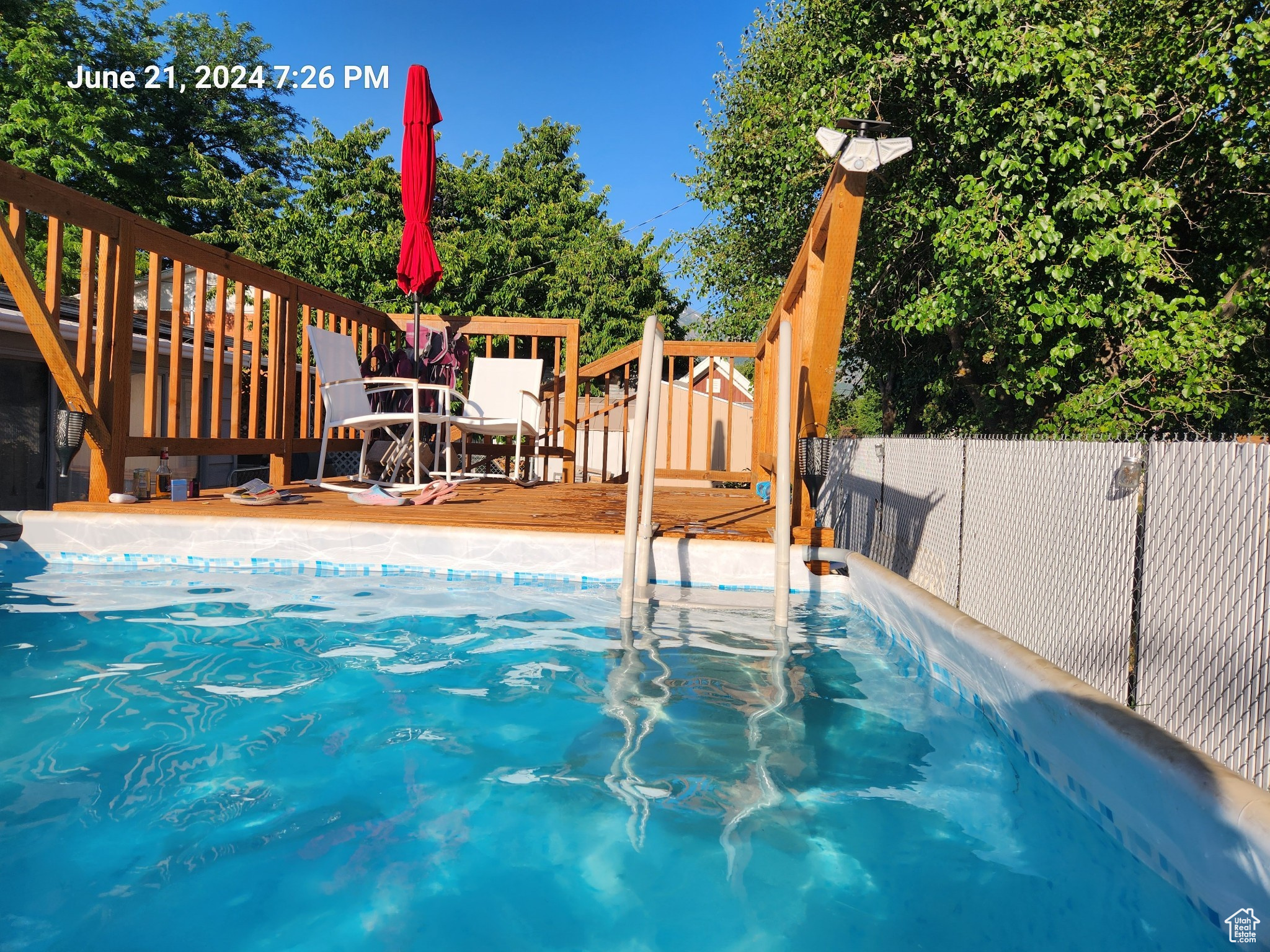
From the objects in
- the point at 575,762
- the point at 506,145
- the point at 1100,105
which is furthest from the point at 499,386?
Result: the point at 506,145

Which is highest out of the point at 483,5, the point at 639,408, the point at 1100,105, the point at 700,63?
the point at 483,5

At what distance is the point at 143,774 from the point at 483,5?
2614cm

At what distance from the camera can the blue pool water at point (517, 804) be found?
1.23m

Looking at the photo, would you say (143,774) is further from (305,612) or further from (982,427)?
(982,427)

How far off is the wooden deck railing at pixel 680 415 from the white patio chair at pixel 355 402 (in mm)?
1448

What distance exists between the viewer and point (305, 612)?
2.96 meters

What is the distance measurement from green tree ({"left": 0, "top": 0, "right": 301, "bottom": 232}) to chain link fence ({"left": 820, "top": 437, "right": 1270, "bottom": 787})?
18536mm

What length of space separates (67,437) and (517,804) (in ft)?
9.39

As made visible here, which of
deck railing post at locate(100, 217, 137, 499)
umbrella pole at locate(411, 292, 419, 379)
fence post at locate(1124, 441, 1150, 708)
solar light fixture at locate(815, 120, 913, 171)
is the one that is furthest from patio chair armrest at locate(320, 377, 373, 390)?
fence post at locate(1124, 441, 1150, 708)

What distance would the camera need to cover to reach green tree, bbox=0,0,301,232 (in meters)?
16.0

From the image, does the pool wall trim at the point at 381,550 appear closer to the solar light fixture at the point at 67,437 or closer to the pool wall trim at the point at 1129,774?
the solar light fixture at the point at 67,437

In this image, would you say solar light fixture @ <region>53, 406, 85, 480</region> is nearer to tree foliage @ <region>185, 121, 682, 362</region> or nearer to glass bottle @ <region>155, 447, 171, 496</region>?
glass bottle @ <region>155, 447, 171, 496</region>

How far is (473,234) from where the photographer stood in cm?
1630

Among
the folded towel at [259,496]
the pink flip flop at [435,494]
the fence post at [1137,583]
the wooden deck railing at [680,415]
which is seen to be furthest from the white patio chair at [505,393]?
the fence post at [1137,583]
